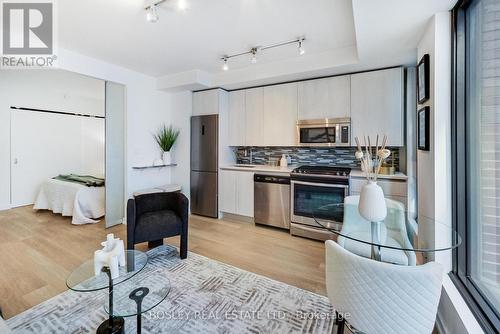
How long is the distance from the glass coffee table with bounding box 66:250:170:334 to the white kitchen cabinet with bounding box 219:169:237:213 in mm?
2251

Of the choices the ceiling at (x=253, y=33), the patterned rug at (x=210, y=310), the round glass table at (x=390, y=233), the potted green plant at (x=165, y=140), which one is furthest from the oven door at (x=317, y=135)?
the potted green plant at (x=165, y=140)

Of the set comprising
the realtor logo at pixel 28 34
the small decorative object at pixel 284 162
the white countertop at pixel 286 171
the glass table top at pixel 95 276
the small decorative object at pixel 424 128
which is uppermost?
the realtor logo at pixel 28 34

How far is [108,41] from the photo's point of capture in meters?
2.74

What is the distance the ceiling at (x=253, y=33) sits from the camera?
198 centimetres

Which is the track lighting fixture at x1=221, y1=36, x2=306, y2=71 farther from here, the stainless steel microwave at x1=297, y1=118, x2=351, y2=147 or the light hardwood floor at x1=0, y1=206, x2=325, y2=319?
the light hardwood floor at x1=0, y1=206, x2=325, y2=319

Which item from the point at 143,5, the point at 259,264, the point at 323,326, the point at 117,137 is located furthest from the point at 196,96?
the point at 323,326

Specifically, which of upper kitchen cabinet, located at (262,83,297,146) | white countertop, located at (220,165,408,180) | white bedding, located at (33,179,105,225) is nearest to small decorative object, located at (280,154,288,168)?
white countertop, located at (220,165,408,180)

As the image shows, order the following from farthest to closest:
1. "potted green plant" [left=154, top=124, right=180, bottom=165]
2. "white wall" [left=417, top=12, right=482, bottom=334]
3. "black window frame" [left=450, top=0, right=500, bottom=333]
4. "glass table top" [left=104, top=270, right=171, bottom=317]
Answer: "potted green plant" [left=154, top=124, right=180, bottom=165], "white wall" [left=417, top=12, right=482, bottom=334], "black window frame" [left=450, top=0, right=500, bottom=333], "glass table top" [left=104, top=270, right=171, bottom=317]

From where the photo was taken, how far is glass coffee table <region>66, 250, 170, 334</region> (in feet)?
4.63

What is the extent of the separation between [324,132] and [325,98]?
0.50 meters

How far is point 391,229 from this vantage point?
166 cm

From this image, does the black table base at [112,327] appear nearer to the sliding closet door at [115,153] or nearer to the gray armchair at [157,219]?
the gray armchair at [157,219]

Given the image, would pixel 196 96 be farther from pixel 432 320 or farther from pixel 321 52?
pixel 432 320

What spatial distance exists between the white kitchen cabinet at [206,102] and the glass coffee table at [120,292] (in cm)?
292
